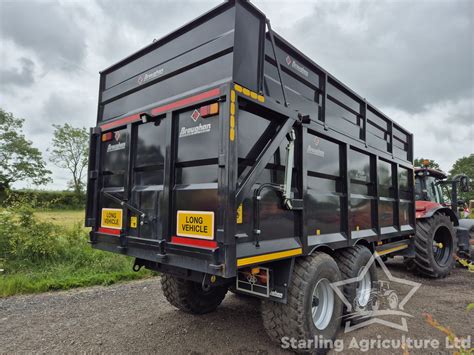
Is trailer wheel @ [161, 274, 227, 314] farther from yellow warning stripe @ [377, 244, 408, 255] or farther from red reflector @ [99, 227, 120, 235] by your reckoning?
yellow warning stripe @ [377, 244, 408, 255]

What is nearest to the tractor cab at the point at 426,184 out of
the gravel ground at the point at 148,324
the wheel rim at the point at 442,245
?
the wheel rim at the point at 442,245

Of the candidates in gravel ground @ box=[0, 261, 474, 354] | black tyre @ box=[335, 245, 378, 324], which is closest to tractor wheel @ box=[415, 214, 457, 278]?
gravel ground @ box=[0, 261, 474, 354]

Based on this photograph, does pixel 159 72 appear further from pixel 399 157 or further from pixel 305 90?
pixel 399 157

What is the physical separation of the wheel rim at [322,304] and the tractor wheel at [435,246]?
351cm

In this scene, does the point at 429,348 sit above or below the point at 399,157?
below

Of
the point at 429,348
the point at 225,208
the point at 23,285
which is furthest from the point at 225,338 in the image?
the point at 23,285

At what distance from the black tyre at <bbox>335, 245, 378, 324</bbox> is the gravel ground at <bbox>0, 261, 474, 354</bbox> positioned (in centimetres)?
23

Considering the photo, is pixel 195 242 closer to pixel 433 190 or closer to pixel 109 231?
pixel 109 231

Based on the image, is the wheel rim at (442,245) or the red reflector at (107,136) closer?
the red reflector at (107,136)

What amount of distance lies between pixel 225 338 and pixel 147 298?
1861 millimetres

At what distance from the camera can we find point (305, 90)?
10.7 feet

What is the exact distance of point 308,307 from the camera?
2723 mm

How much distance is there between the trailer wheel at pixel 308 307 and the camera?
2656 millimetres

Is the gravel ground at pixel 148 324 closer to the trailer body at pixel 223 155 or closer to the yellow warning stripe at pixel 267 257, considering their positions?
the trailer body at pixel 223 155
